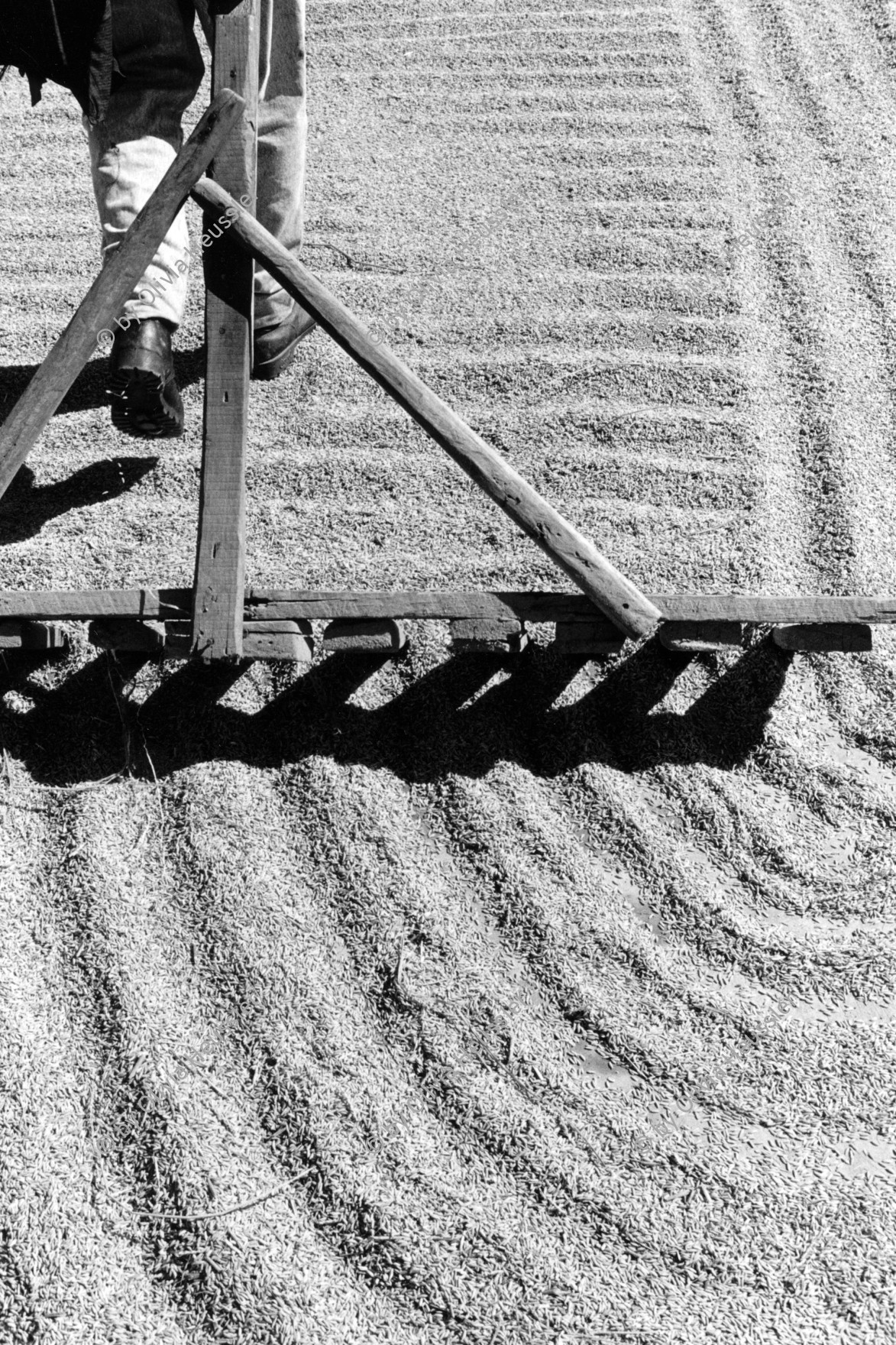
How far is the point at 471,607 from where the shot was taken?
8.21ft

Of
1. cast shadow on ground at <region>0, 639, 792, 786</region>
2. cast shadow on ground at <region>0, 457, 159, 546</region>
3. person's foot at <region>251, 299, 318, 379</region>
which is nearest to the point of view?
cast shadow on ground at <region>0, 639, 792, 786</region>

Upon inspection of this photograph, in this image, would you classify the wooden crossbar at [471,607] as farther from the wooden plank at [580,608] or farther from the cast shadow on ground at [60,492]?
the cast shadow on ground at [60,492]

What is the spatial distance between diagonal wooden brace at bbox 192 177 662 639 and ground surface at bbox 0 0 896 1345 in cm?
36

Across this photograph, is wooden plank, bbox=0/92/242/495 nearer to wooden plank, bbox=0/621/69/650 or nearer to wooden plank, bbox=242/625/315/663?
wooden plank, bbox=0/621/69/650

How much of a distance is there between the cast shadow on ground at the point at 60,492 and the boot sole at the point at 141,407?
167mm

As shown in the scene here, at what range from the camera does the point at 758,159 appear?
4215mm

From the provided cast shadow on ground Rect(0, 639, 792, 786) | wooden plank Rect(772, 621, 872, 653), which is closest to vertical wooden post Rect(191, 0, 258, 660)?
cast shadow on ground Rect(0, 639, 792, 786)

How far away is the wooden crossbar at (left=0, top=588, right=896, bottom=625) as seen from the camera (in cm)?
249

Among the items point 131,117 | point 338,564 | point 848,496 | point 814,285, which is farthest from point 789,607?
point 131,117

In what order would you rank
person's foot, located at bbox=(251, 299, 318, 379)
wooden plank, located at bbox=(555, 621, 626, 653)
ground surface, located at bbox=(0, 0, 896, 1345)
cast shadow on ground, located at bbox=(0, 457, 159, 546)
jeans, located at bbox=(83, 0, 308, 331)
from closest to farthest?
ground surface, located at bbox=(0, 0, 896, 1345) < wooden plank, located at bbox=(555, 621, 626, 653) < jeans, located at bbox=(83, 0, 308, 331) < cast shadow on ground, located at bbox=(0, 457, 159, 546) < person's foot, located at bbox=(251, 299, 318, 379)

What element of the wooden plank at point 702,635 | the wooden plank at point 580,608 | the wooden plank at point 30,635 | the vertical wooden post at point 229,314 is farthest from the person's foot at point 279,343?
the wooden plank at point 702,635

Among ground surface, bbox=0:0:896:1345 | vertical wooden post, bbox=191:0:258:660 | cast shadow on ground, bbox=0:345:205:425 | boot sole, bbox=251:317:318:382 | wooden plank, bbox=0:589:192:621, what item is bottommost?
ground surface, bbox=0:0:896:1345

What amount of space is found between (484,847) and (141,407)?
→ 1.41 metres

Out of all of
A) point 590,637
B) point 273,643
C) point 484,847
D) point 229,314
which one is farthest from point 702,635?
point 229,314
